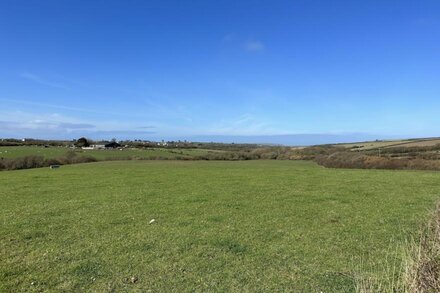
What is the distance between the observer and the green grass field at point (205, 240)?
5719mm

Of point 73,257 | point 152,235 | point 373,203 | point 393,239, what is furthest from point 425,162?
point 73,257

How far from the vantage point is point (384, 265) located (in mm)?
6105

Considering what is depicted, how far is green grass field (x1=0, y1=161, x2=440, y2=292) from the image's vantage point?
5.72 metres

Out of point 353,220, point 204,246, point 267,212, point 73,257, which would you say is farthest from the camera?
point 267,212

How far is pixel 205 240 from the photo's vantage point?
782 centimetres

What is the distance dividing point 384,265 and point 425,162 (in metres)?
27.0

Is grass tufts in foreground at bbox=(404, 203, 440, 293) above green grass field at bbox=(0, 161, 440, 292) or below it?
above

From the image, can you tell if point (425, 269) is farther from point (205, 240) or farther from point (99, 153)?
point (99, 153)

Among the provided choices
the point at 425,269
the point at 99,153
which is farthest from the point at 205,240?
the point at 99,153

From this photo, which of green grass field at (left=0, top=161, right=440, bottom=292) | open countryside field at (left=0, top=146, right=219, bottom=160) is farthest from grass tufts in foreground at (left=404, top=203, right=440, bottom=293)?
open countryside field at (left=0, top=146, right=219, bottom=160)

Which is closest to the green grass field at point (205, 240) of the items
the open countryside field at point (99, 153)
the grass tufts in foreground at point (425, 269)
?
the grass tufts in foreground at point (425, 269)

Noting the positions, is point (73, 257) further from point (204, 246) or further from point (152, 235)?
point (204, 246)

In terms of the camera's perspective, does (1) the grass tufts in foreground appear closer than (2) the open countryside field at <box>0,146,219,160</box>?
Yes

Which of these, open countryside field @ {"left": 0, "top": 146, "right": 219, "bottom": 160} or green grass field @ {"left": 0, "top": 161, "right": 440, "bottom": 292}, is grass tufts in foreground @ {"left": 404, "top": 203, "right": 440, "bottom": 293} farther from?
open countryside field @ {"left": 0, "top": 146, "right": 219, "bottom": 160}
